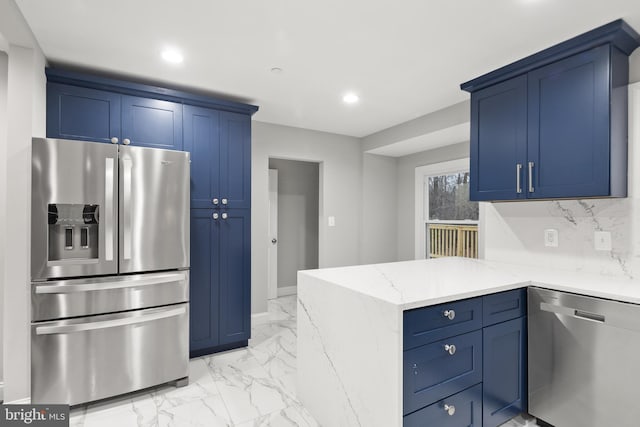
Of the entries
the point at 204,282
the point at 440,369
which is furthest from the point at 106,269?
the point at 440,369

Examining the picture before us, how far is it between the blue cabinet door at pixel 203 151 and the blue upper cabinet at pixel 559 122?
7.39 ft

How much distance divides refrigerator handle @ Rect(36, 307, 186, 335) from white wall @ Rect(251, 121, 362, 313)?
1.46 m

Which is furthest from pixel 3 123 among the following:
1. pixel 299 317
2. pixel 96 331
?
pixel 299 317

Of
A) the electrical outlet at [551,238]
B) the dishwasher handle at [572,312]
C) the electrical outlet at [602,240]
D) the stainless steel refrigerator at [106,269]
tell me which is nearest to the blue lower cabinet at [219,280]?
the stainless steel refrigerator at [106,269]

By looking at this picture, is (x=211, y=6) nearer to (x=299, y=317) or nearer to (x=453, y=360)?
(x=299, y=317)

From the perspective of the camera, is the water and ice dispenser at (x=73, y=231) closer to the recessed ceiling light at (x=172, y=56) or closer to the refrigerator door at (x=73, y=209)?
the refrigerator door at (x=73, y=209)

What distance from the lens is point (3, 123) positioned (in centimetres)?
235

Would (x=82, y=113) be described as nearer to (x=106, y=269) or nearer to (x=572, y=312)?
(x=106, y=269)

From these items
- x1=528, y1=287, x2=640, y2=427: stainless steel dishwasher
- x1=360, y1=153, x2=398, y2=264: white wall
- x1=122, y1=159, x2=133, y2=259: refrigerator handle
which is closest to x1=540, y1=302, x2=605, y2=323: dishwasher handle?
x1=528, y1=287, x2=640, y2=427: stainless steel dishwasher

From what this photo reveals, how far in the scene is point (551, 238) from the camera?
7.98 ft

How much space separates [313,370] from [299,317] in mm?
333

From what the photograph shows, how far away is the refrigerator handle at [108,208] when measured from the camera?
222 cm

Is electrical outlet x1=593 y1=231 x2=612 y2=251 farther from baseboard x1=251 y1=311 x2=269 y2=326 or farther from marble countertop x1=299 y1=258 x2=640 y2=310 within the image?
baseboard x1=251 y1=311 x2=269 y2=326

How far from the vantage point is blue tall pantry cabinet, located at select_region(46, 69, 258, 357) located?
8.21ft
